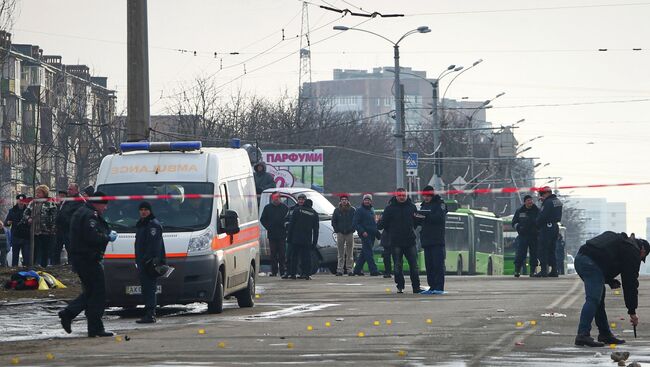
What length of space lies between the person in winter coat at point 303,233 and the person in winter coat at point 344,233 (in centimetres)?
187

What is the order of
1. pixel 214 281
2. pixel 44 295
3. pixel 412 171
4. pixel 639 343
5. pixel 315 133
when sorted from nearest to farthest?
pixel 639 343 < pixel 214 281 < pixel 44 295 < pixel 412 171 < pixel 315 133

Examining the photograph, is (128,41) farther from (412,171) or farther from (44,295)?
(412,171)

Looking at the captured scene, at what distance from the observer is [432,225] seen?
2522cm

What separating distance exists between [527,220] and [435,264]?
793 centimetres

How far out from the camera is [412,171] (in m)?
54.5

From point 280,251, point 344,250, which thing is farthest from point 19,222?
point 344,250

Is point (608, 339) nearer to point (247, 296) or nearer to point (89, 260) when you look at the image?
point (89, 260)

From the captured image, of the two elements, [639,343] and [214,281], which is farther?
[214,281]

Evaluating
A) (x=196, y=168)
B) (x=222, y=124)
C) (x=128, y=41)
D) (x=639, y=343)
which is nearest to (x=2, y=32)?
(x=128, y=41)

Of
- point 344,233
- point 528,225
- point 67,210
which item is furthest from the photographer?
point 344,233

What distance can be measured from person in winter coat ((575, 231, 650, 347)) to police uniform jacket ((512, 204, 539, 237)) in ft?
56.3

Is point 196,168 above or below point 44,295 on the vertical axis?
above

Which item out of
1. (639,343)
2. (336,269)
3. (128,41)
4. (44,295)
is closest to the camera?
(639,343)

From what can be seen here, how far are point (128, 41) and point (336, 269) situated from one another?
10.3m
